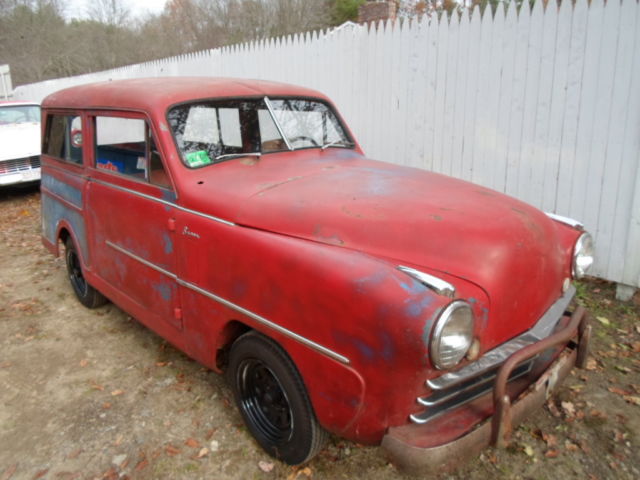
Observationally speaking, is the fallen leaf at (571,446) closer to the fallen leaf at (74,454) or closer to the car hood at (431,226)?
the car hood at (431,226)

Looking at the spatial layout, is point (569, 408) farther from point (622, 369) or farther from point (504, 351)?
point (504, 351)

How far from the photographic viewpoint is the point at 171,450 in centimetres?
266

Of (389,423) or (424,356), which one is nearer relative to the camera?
(424,356)

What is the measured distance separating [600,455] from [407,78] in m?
4.14

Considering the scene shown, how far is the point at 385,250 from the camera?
2.07 metres

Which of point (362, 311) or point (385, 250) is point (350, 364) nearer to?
point (362, 311)

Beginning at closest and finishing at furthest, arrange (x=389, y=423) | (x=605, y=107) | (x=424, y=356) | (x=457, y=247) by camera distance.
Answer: (x=424, y=356) → (x=389, y=423) → (x=457, y=247) → (x=605, y=107)

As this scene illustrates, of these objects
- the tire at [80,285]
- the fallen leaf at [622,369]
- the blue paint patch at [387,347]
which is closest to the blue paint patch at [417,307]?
the blue paint patch at [387,347]

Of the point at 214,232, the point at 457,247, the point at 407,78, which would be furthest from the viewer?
the point at 407,78

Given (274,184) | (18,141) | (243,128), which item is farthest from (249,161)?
(18,141)

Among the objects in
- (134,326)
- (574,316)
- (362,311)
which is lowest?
(134,326)

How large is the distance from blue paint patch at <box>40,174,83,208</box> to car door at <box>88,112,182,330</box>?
0.98 feet

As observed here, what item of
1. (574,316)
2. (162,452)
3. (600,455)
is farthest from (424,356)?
(162,452)

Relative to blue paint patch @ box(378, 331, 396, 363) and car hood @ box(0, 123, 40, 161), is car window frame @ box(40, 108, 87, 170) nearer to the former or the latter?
blue paint patch @ box(378, 331, 396, 363)
